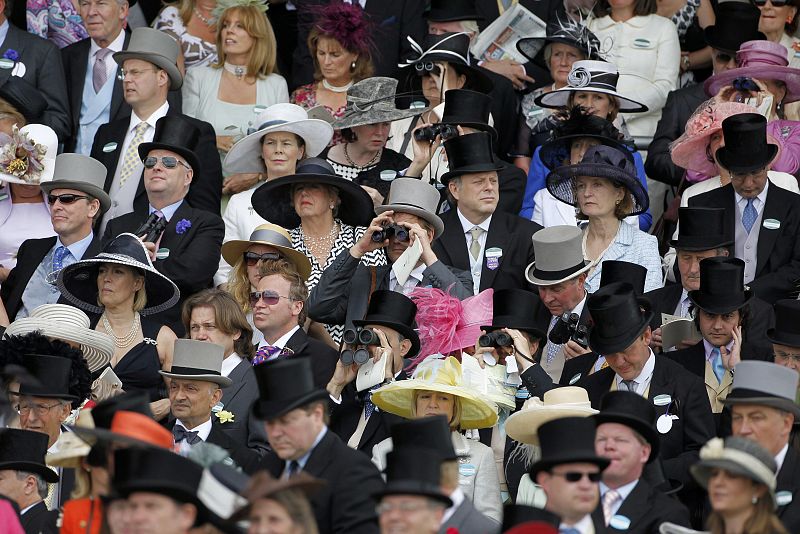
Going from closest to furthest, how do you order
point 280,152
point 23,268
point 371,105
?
point 23,268
point 280,152
point 371,105

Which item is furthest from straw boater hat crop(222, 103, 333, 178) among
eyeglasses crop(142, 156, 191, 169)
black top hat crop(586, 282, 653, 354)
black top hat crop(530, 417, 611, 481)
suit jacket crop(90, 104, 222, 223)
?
black top hat crop(530, 417, 611, 481)

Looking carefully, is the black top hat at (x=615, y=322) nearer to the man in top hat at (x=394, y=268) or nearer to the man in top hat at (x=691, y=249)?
the man in top hat at (x=691, y=249)

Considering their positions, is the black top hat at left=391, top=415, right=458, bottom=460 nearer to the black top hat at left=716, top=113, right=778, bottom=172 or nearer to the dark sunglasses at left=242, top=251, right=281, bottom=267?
the dark sunglasses at left=242, top=251, right=281, bottom=267

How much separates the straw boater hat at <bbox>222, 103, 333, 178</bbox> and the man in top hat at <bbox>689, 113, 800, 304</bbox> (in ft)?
8.51

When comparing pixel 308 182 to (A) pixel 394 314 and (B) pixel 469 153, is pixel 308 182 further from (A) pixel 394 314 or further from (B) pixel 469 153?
(A) pixel 394 314

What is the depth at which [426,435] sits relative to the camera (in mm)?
7566

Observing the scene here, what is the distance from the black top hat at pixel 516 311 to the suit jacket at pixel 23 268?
2.90 metres

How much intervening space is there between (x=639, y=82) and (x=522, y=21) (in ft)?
3.58

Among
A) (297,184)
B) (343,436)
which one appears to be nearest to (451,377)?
(343,436)

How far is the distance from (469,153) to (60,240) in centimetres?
274

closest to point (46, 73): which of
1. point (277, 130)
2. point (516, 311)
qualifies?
point (277, 130)

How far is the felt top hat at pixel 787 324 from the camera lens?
8938 millimetres

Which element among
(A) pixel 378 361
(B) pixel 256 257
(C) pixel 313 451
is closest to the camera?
(C) pixel 313 451

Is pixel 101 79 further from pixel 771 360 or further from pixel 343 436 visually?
pixel 771 360
